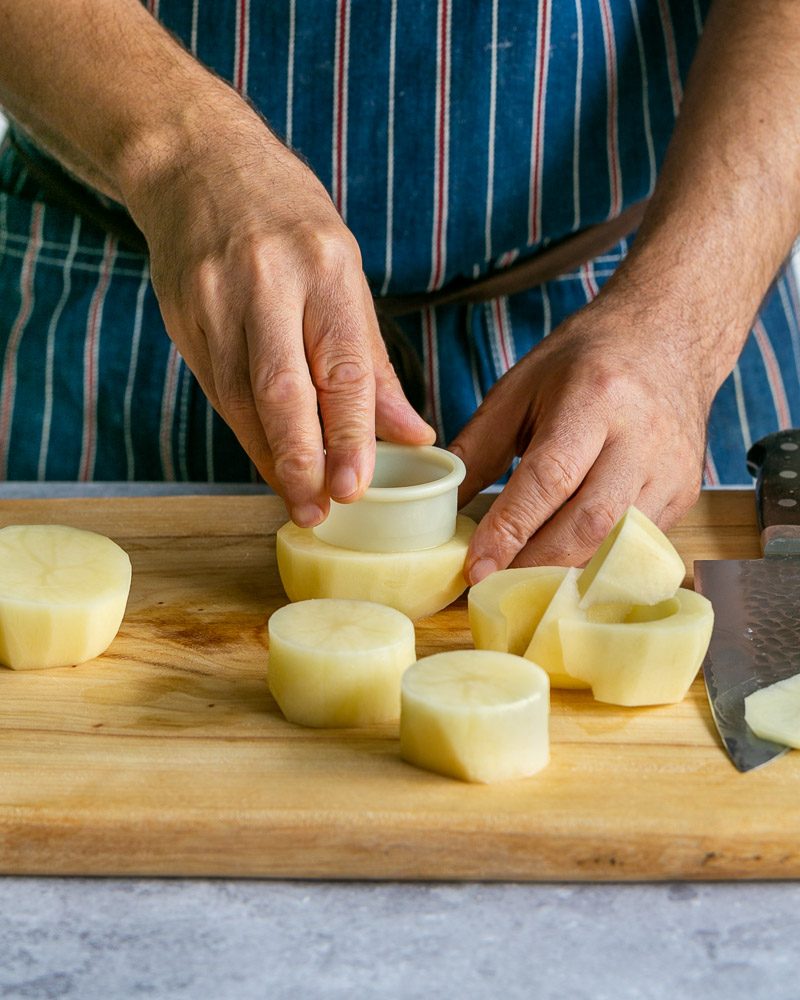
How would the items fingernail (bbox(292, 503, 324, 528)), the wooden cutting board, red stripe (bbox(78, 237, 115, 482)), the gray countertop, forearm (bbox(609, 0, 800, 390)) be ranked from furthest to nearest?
red stripe (bbox(78, 237, 115, 482)) → forearm (bbox(609, 0, 800, 390)) → fingernail (bbox(292, 503, 324, 528)) → the wooden cutting board → the gray countertop

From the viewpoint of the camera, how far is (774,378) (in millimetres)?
2189

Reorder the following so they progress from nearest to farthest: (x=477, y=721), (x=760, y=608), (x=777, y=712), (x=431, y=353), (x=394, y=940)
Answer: (x=394, y=940), (x=477, y=721), (x=777, y=712), (x=760, y=608), (x=431, y=353)

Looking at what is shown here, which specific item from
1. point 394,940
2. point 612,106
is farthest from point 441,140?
point 394,940

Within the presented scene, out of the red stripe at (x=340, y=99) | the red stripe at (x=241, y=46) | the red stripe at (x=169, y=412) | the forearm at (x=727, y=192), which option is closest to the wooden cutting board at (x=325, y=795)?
the forearm at (x=727, y=192)

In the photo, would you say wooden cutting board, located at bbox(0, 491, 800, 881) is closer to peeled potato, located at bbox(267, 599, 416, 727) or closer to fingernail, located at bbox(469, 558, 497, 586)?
peeled potato, located at bbox(267, 599, 416, 727)

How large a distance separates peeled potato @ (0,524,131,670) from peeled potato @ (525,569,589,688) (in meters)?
0.46

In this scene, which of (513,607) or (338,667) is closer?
(338,667)

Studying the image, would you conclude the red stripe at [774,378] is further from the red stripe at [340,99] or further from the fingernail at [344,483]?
the fingernail at [344,483]

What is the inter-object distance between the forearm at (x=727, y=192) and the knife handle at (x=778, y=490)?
0.42 ft

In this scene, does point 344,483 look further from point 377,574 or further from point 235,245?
point 235,245

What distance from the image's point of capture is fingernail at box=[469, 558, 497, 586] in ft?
4.94

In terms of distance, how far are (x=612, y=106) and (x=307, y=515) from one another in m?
1.01

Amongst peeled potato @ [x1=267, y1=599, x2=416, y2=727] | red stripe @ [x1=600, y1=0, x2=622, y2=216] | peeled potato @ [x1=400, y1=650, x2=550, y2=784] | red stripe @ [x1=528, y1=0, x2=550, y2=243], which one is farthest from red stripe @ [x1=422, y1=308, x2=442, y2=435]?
peeled potato @ [x1=400, y1=650, x2=550, y2=784]

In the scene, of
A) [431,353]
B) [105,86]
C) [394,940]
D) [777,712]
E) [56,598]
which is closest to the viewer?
[394,940]
